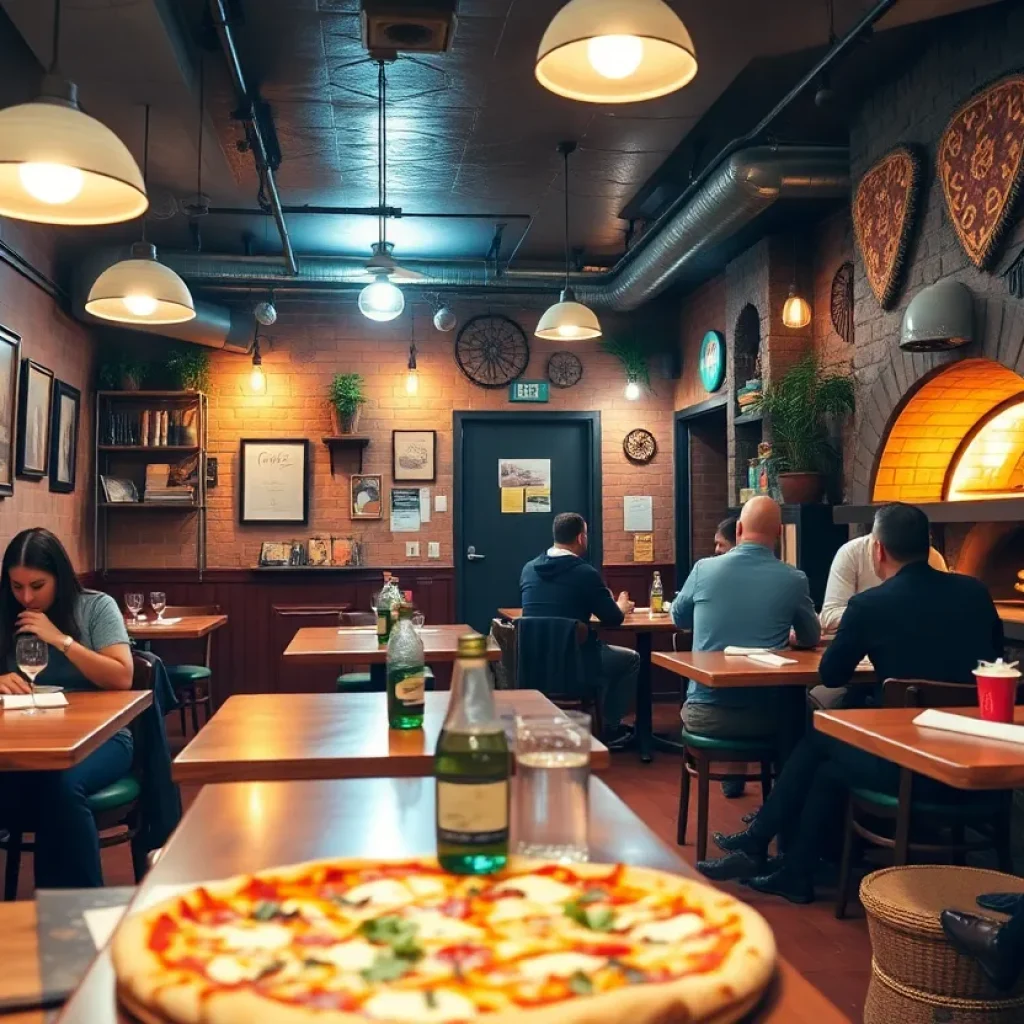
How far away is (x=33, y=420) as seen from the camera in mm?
6422

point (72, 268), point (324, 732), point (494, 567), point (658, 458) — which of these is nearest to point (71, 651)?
point (324, 732)

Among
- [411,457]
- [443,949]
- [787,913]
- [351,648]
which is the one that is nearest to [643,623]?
[351,648]

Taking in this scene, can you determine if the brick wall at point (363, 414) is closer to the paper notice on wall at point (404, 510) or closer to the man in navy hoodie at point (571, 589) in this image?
the paper notice on wall at point (404, 510)

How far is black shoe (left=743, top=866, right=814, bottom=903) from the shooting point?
146 inches

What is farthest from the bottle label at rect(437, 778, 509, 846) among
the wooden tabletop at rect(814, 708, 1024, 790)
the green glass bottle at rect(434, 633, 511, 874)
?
the wooden tabletop at rect(814, 708, 1024, 790)

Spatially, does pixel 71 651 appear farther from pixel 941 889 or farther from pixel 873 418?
pixel 873 418

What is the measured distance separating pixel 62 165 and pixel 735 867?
2986 mm

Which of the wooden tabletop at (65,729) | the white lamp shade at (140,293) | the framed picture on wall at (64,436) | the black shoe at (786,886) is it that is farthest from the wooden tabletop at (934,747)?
the framed picture on wall at (64,436)

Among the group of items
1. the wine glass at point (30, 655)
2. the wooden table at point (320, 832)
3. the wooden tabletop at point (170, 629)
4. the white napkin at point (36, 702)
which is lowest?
the wooden tabletop at point (170, 629)

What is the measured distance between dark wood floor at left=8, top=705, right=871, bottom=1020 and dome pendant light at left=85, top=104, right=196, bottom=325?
2040mm

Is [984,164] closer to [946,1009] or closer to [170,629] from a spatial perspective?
[946,1009]

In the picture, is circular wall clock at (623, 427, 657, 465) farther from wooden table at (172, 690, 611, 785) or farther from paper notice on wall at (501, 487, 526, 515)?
wooden table at (172, 690, 611, 785)

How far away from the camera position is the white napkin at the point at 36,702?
2.75 meters

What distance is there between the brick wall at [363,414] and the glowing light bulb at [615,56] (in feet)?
18.3
